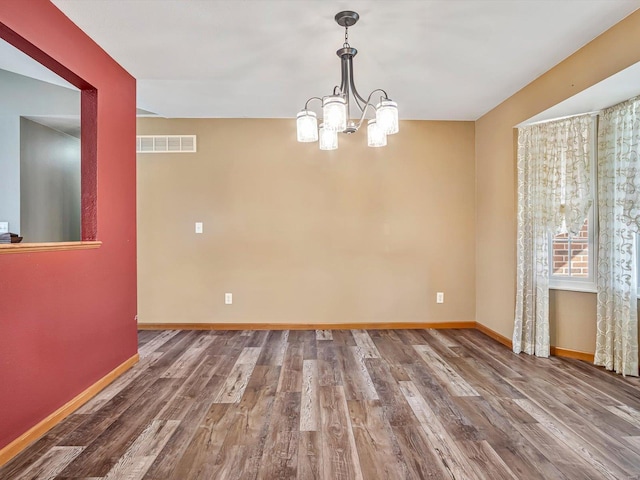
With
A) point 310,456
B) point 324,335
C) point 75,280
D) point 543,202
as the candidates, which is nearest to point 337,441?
point 310,456

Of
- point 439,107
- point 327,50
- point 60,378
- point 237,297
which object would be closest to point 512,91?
point 439,107

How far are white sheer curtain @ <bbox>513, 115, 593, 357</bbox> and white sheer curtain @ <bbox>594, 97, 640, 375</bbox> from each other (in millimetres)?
150

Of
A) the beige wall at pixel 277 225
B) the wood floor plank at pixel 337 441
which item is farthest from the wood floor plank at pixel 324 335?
the wood floor plank at pixel 337 441

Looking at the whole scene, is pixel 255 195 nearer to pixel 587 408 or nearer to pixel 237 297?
pixel 237 297

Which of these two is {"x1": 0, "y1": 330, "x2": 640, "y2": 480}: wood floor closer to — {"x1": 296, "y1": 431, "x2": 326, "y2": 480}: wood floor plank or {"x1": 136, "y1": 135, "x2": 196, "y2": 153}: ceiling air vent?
{"x1": 296, "y1": 431, "x2": 326, "y2": 480}: wood floor plank

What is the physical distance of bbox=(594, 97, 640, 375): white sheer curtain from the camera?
269 centimetres

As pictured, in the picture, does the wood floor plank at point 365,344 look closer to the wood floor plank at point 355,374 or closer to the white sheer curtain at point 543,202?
the wood floor plank at point 355,374

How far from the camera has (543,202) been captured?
3248 mm

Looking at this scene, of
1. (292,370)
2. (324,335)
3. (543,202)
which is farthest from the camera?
(324,335)

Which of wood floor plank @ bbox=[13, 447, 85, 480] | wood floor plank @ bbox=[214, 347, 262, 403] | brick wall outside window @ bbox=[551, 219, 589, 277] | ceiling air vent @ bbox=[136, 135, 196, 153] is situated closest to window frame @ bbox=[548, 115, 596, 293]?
brick wall outside window @ bbox=[551, 219, 589, 277]

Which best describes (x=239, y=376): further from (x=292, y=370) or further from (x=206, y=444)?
(x=206, y=444)

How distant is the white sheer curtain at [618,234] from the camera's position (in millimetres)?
2693

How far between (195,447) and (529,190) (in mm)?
3431

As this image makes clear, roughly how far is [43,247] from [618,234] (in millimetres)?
4099
